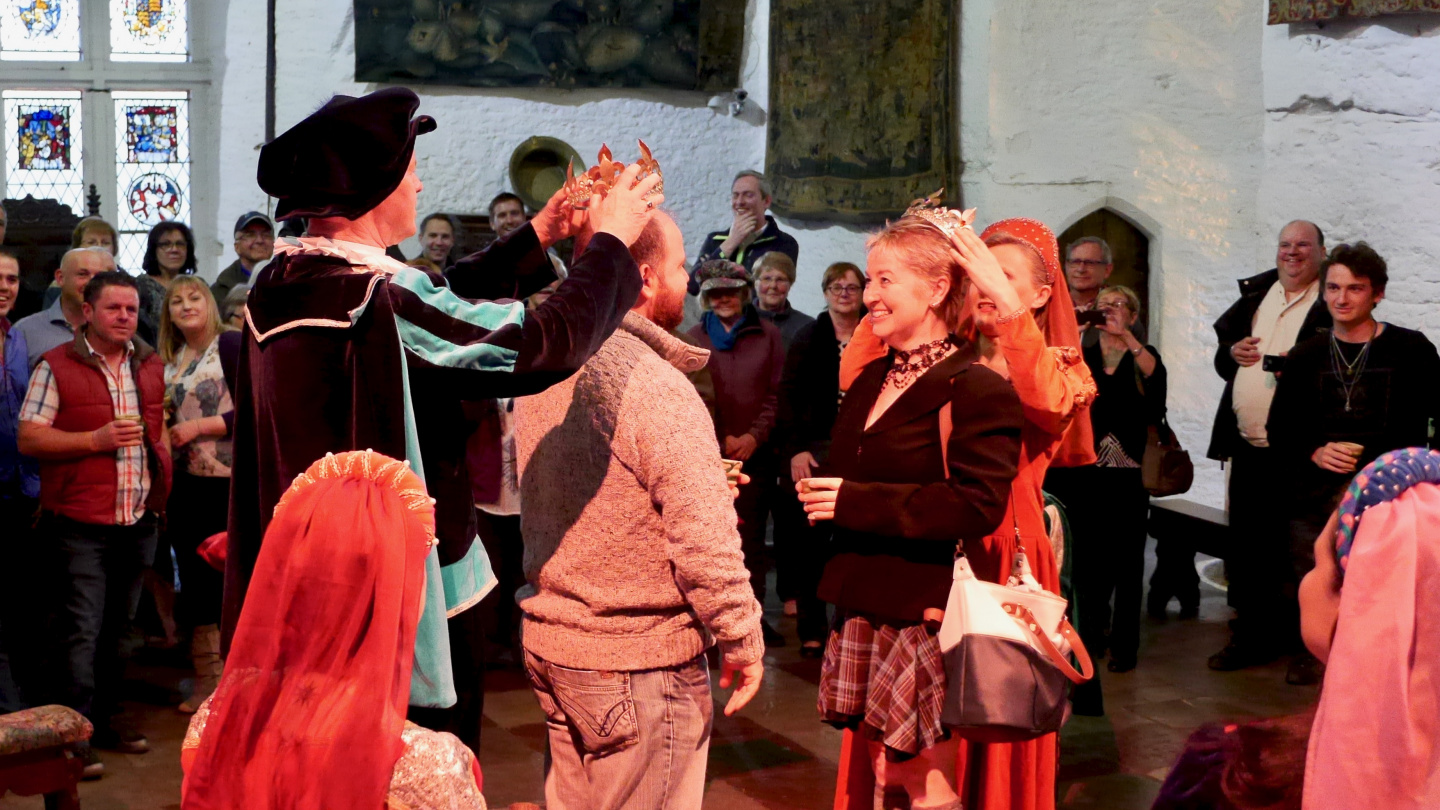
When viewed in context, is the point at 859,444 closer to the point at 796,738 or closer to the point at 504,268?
the point at 504,268

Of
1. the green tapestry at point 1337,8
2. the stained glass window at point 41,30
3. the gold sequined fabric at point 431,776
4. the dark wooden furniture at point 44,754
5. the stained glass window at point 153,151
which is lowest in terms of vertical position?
the dark wooden furniture at point 44,754

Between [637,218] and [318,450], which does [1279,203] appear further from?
[318,450]

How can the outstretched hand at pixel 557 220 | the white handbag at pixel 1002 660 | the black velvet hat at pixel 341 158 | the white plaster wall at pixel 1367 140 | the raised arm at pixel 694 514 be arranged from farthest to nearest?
the white plaster wall at pixel 1367 140 → the white handbag at pixel 1002 660 → the outstretched hand at pixel 557 220 → the raised arm at pixel 694 514 → the black velvet hat at pixel 341 158

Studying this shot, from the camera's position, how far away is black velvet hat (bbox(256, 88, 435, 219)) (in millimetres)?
2152

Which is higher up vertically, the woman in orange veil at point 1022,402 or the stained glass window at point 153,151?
the stained glass window at point 153,151

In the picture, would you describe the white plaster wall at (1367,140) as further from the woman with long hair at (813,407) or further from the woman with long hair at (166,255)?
the woman with long hair at (166,255)

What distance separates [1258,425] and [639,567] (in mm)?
4526

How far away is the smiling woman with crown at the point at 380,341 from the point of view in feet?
6.73

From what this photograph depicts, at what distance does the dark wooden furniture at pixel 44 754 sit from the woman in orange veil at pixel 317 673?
1.93m

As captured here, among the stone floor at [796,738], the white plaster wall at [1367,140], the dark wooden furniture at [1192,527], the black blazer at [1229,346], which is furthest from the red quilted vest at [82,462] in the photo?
the white plaster wall at [1367,140]

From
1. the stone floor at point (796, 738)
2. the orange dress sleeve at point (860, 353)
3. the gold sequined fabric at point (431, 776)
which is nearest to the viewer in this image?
the gold sequined fabric at point (431, 776)

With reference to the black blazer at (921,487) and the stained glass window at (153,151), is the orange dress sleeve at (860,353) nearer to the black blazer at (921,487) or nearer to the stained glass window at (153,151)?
the black blazer at (921,487)

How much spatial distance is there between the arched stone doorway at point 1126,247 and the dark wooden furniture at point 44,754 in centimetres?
695

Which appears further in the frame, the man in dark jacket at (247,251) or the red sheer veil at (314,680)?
the man in dark jacket at (247,251)
